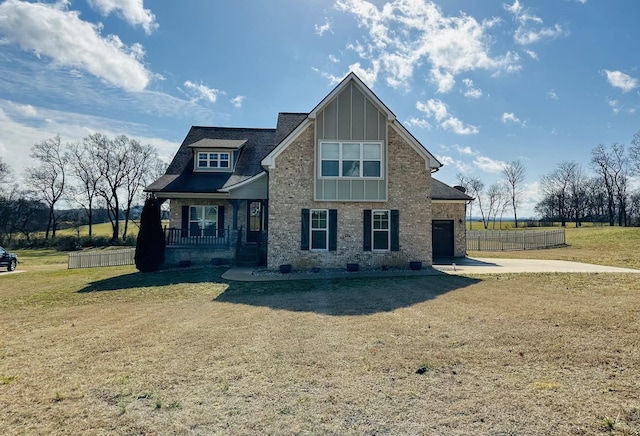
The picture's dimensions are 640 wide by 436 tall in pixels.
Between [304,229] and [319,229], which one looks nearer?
[304,229]

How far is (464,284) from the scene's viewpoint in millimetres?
12414

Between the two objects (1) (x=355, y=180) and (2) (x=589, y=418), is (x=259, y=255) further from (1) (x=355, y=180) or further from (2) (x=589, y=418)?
(2) (x=589, y=418)

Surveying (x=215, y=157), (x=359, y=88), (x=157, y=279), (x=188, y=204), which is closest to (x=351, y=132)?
(x=359, y=88)

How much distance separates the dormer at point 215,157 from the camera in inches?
863

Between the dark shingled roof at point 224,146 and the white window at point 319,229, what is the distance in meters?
6.07

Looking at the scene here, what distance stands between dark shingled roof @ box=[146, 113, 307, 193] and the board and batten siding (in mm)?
6124

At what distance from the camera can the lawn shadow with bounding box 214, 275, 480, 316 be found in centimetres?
935

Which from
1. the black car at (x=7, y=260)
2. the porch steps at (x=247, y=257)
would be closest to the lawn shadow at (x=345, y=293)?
the porch steps at (x=247, y=257)

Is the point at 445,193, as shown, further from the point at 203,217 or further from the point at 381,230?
the point at 203,217

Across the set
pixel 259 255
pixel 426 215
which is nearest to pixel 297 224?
pixel 259 255

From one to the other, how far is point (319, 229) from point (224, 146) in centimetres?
978

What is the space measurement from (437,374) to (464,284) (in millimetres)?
8270

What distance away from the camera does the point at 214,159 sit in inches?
874

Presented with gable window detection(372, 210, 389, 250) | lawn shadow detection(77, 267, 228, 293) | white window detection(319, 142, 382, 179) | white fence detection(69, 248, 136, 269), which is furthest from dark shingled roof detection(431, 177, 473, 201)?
white fence detection(69, 248, 136, 269)
